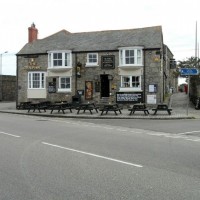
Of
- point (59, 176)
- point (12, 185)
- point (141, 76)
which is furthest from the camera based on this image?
point (141, 76)

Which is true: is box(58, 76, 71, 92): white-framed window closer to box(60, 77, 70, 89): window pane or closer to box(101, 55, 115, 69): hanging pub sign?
box(60, 77, 70, 89): window pane

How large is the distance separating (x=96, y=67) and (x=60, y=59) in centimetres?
395

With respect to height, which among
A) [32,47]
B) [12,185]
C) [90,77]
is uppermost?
[32,47]

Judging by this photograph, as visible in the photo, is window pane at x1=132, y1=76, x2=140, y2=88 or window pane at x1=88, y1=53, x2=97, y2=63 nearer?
window pane at x1=132, y1=76, x2=140, y2=88

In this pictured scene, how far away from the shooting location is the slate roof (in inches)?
1360

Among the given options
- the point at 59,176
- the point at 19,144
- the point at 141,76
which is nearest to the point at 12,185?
the point at 59,176

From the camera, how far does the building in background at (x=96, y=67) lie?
33562 mm

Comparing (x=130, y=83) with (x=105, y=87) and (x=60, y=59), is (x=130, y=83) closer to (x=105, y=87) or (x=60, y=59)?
(x=105, y=87)

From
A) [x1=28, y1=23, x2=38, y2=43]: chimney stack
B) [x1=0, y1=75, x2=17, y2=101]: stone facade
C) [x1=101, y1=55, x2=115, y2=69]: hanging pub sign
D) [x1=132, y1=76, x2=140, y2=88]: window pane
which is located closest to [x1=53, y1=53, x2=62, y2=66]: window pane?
[x1=101, y1=55, x2=115, y2=69]: hanging pub sign

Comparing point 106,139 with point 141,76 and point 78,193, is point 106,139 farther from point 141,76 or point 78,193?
point 141,76

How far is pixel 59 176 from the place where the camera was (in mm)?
7465

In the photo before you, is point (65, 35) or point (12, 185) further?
point (65, 35)

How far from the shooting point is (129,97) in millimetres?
33969

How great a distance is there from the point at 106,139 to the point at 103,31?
26451 mm
